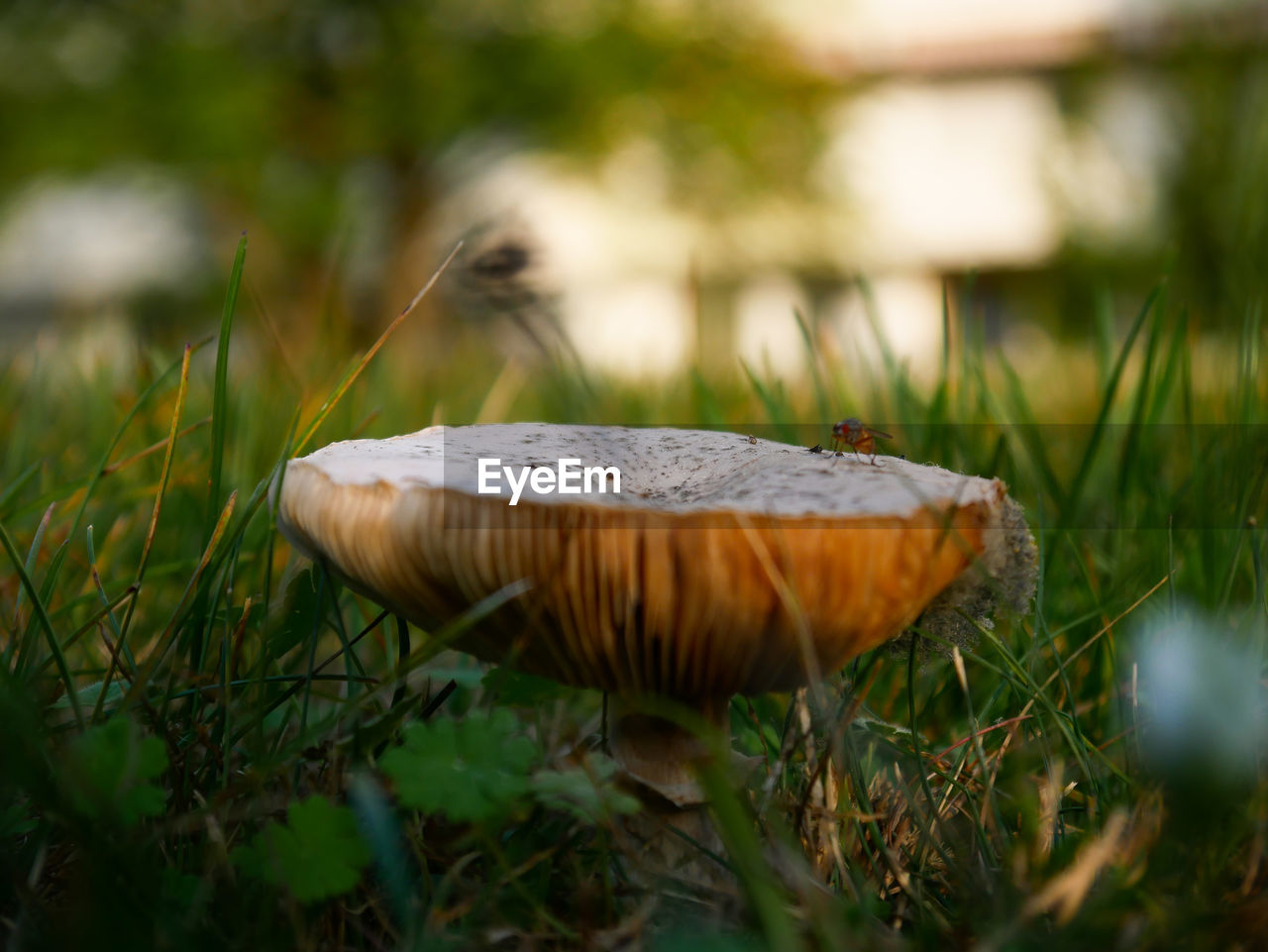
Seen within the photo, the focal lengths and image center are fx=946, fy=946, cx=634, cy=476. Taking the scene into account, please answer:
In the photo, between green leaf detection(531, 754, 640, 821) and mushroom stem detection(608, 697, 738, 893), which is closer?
green leaf detection(531, 754, 640, 821)

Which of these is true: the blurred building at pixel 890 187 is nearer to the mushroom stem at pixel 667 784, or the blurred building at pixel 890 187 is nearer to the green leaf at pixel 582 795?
the mushroom stem at pixel 667 784

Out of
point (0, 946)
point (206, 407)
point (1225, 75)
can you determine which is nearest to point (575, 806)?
point (0, 946)

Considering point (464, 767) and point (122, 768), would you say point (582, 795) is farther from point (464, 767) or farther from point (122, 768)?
point (122, 768)

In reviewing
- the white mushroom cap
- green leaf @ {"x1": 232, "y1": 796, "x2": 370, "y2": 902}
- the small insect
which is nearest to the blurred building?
the small insect

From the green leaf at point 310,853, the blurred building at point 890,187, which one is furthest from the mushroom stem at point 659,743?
the blurred building at point 890,187

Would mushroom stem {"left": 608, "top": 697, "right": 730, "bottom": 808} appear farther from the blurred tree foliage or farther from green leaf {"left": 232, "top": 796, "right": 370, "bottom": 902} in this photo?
the blurred tree foliage

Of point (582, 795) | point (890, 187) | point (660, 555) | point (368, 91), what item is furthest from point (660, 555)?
point (890, 187)
